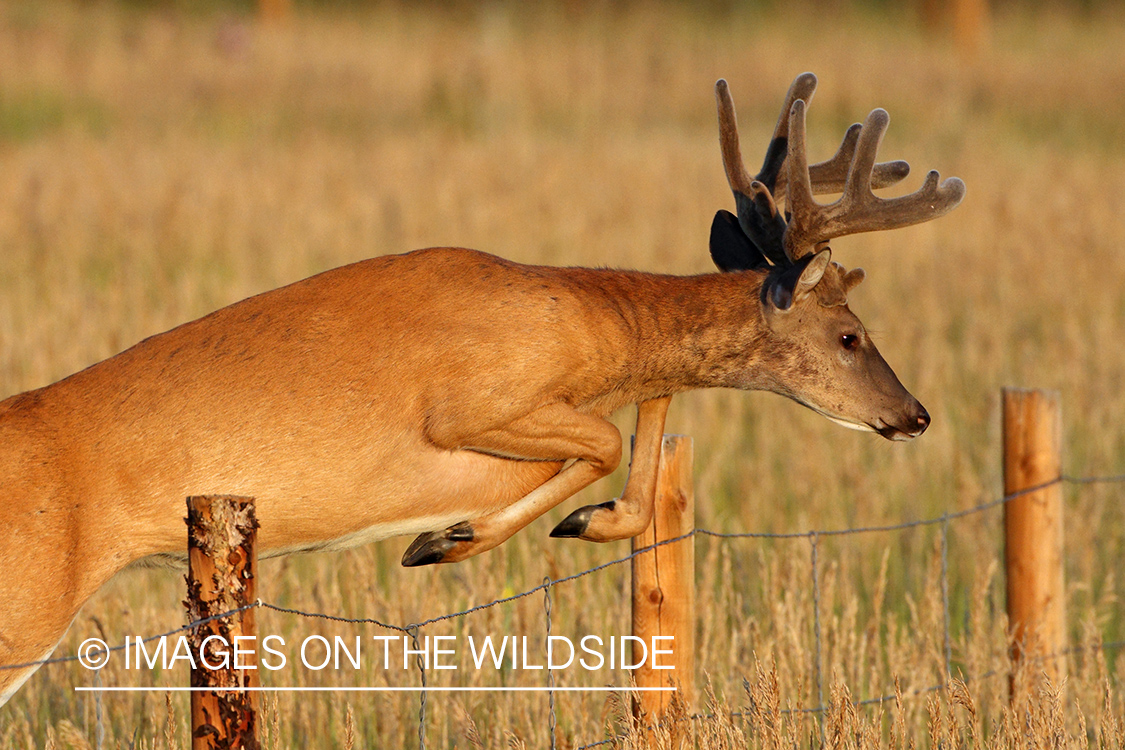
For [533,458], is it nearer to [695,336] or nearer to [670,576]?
[670,576]

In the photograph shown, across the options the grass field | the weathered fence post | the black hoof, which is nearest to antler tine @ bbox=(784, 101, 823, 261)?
the black hoof

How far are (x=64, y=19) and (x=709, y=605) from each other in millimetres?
24776

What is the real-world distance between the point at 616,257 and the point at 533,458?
324 inches

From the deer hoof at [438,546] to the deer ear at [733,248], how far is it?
141 cm

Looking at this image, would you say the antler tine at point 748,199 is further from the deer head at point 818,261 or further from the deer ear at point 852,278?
the deer ear at point 852,278

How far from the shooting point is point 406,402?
4047mm

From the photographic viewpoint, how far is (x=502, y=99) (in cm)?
2105

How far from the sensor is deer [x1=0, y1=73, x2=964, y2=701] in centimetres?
383

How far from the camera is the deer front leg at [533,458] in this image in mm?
4039

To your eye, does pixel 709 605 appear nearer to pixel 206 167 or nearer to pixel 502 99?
pixel 206 167

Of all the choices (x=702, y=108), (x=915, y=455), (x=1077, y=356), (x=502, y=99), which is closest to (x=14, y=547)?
(x=915, y=455)

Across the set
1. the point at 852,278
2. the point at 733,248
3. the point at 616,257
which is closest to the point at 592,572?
the point at 733,248

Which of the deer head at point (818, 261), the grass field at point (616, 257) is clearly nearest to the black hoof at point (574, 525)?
the grass field at point (616, 257)

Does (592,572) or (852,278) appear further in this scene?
A: (592,572)
